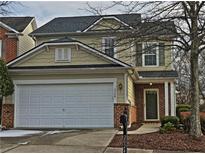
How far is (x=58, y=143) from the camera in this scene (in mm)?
13531

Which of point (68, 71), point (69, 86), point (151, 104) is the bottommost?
point (151, 104)

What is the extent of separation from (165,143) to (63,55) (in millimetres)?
8639

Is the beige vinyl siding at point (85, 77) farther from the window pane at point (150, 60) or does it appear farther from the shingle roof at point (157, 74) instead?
the window pane at point (150, 60)

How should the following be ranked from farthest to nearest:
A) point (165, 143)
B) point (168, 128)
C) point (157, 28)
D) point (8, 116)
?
1. point (8, 116)
2. point (168, 128)
3. point (157, 28)
4. point (165, 143)

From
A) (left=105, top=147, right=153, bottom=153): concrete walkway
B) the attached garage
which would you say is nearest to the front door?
the attached garage

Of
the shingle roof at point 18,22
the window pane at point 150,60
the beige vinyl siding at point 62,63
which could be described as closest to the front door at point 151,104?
the window pane at point 150,60

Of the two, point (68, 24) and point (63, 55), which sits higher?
point (68, 24)

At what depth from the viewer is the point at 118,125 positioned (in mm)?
19000

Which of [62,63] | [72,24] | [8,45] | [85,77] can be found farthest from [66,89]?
[72,24]

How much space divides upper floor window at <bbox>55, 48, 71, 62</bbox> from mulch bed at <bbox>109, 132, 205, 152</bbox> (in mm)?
6509

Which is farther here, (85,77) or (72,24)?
(72,24)

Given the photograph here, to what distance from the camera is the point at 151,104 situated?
1028 inches

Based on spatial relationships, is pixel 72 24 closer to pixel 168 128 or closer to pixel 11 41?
pixel 11 41

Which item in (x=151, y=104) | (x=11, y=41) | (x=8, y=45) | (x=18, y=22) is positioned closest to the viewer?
(x=151, y=104)
